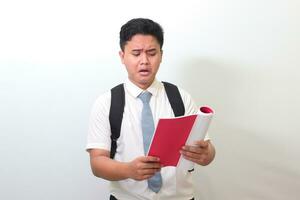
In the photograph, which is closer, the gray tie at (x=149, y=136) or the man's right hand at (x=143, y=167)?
the man's right hand at (x=143, y=167)

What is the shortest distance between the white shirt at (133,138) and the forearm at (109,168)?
5cm

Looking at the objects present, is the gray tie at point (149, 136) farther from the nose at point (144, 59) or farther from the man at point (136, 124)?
the nose at point (144, 59)

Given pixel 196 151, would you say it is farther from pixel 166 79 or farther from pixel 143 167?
pixel 166 79

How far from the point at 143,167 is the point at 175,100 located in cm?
30

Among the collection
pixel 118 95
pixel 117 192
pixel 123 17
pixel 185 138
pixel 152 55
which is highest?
pixel 123 17

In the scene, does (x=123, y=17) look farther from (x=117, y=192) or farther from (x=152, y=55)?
(x=117, y=192)

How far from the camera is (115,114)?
1104mm

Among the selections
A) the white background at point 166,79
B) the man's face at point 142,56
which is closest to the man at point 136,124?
the man's face at point 142,56

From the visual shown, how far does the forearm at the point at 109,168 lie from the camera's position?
39.9 inches

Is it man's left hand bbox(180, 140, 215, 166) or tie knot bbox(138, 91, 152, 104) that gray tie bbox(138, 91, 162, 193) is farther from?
man's left hand bbox(180, 140, 215, 166)
